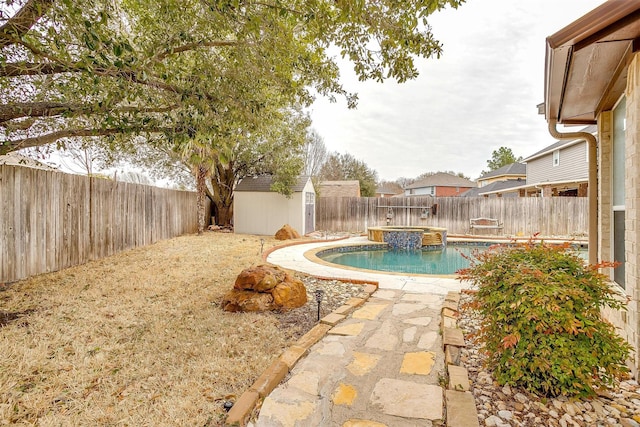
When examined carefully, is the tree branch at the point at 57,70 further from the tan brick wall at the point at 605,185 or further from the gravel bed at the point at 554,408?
the tan brick wall at the point at 605,185

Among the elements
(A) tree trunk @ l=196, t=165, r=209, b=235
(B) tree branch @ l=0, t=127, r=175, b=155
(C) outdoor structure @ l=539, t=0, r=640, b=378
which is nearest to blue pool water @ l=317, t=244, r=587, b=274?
(C) outdoor structure @ l=539, t=0, r=640, b=378

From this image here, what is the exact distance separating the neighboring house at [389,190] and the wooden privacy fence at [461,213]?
101 feet

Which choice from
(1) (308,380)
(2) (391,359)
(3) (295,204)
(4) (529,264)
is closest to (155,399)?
(1) (308,380)

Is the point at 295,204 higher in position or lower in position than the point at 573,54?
lower

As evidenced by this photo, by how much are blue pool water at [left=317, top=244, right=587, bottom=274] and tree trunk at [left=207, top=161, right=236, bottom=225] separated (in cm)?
652

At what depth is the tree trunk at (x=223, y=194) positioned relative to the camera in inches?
552

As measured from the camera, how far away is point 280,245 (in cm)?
976

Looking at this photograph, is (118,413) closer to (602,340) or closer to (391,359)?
(391,359)

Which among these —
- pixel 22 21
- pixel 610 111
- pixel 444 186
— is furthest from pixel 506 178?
pixel 22 21

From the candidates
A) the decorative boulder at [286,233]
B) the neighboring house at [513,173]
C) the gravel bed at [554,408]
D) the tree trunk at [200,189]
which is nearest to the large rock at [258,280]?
the gravel bed at [554,408]

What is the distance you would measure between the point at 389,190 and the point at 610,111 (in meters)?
45.8

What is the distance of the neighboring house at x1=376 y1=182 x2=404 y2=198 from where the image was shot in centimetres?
4628

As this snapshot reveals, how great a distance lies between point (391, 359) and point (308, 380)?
761 millimetres

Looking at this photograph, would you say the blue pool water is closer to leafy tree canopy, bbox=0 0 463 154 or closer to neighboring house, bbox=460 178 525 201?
leafy tree canopy, bbox=0 0 463 154
